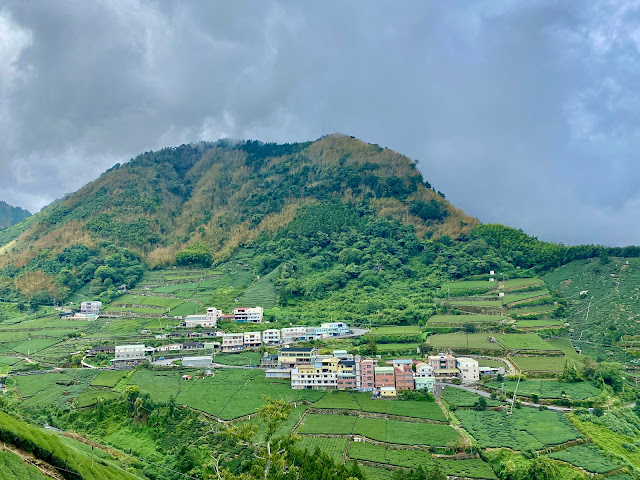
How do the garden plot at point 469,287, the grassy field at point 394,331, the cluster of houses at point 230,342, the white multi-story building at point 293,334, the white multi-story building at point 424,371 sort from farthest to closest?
1. the garden plot at point 469,287
2. the white multi-story building at point 293,334
3. the grassy field at point 394,331
4. the cluster of houses at point 230,342
5. the white multi-story building at point 424,371

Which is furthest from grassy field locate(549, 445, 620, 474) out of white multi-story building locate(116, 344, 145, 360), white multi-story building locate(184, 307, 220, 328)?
white multi-story building locate(184, 307, 220, 328)

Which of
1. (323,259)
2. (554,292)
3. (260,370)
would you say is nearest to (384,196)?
(323,259)

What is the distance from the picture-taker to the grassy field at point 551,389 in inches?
1268

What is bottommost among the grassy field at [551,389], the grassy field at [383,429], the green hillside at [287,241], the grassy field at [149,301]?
the grassy field at [383,429]

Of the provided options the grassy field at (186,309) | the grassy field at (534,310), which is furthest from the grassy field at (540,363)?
the grassy field at (186,309)

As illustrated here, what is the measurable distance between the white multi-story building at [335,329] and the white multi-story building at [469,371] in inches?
481

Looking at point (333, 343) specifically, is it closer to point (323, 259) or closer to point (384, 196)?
point (323, 259)

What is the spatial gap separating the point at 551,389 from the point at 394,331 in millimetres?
14633

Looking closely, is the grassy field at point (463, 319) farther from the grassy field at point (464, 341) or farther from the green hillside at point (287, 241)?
the grassy field at point (464, 341)

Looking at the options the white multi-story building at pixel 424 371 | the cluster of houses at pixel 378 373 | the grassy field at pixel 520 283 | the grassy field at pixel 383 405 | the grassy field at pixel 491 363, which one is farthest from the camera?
the grassy field at pixel 520 283

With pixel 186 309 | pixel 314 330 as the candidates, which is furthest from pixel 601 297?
pixel 186 309

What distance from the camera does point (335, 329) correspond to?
46125mm

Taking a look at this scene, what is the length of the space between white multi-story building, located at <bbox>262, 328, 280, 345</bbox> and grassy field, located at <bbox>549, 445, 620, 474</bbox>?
2486 cm

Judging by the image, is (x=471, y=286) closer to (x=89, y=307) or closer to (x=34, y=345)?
(x=89, y=307)
